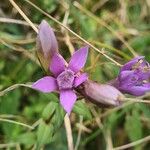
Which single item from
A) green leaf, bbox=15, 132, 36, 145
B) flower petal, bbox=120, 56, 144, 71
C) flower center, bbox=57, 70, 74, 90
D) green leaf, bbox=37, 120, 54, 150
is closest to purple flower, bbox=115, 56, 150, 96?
flower petal, bbox=120, 56, 144, 71

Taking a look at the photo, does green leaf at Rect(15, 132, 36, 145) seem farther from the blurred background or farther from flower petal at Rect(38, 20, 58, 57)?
flower petal at Rect(38, 20, 58, 57)

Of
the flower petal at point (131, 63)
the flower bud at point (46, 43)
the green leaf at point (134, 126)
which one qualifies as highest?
the flower bud at point (46, 43)

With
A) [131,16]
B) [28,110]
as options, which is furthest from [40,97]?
[131,16]

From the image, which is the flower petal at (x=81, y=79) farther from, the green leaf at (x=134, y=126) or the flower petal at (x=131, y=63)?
the green leaf at (x=134, y=126)

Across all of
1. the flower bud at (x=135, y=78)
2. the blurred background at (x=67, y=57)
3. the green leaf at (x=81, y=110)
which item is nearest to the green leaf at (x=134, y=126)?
the blurred background at (x=67, y=57)

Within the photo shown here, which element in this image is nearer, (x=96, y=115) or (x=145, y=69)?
(x=145, y=69)

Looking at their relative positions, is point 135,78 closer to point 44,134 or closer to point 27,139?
point 44,134

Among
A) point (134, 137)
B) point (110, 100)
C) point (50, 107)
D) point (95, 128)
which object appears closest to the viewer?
point (110, 100)

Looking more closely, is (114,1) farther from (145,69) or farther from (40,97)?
(145,69)

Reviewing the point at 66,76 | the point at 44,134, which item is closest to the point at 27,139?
the point at 44,134
